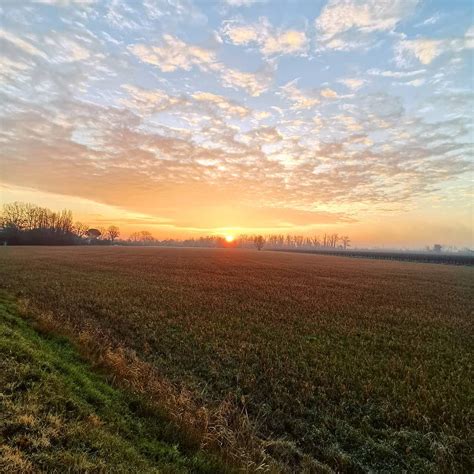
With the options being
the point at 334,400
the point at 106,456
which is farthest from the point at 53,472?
the point at 334,400

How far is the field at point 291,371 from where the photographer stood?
7.61 meters

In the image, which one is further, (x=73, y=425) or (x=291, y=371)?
(x=291, y=371)

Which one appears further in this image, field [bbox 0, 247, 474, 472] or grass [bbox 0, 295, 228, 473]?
field [bbox 0, 247, 474, 472]

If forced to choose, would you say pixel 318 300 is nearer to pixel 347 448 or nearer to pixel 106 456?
pixel 347 448

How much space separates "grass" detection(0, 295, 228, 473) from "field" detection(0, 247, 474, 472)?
2.14ft

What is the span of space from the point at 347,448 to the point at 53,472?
22.1 ft

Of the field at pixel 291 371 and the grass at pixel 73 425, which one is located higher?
the grass at pixel 73 425

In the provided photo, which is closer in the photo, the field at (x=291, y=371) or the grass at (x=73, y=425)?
the grass at (x=73, y=425)

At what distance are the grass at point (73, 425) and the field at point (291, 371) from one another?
2.14ft

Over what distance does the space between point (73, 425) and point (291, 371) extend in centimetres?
788

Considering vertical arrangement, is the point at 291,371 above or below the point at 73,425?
below

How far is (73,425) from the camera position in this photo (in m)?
6.00

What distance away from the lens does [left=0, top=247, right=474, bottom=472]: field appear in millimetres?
7609

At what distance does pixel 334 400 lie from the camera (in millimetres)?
9938
